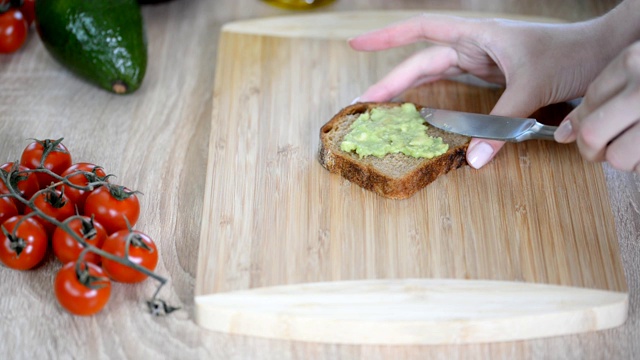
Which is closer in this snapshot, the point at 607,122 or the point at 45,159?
the point at 607,122

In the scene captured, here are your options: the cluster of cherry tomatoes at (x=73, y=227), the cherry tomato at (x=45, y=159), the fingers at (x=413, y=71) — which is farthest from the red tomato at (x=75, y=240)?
the fingers at (x=413, y=71)

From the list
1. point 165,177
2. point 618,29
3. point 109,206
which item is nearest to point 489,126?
point 618,29

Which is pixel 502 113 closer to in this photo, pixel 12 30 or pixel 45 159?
pixel 45 159

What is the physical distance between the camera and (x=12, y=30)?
3.06 m

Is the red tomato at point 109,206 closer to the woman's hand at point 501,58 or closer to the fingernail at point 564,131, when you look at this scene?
the woman's hand at point 501,58

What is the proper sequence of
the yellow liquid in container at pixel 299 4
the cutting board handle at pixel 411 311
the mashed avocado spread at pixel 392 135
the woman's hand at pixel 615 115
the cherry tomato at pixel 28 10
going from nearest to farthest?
the woman's hand at pixel 615 115, the cutting board handle at pixel 411 311, the mashed avocado spread at pixel 392 135, the cherry tomato at pixel 28 10, the yellow liquid in container at pixel 299 4

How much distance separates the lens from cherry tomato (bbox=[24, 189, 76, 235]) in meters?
2.25

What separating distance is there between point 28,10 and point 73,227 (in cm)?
140

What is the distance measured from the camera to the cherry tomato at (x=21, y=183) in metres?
2.30

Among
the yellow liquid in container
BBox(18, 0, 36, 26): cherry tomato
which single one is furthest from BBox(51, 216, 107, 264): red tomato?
the yellow liquid in container

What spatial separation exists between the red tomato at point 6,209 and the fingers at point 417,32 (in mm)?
1304

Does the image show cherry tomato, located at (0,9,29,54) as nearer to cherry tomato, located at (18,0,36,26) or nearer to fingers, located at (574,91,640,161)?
cherry tomato, located at (18,0,36,26)

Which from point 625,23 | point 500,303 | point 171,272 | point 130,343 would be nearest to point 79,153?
point 171,272

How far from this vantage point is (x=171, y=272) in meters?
2.30
